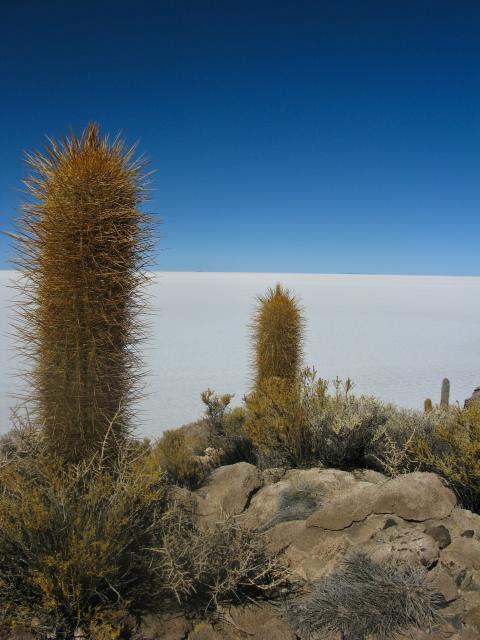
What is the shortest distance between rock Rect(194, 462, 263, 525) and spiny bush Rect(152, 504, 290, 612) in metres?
0.80

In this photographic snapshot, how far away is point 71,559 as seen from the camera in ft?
7.86

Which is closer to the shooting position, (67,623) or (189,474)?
(67,623)

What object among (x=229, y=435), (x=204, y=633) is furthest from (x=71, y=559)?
(x=229, y=435)

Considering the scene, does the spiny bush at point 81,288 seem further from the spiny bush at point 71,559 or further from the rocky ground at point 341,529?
the rocky ground at point 341,529

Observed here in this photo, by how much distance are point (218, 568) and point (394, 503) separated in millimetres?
1408

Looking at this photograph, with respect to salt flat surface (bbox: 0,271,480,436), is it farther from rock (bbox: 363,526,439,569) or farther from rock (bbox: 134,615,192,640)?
rock (bbox: 363,526,439,569)

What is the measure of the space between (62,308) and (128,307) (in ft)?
1.64

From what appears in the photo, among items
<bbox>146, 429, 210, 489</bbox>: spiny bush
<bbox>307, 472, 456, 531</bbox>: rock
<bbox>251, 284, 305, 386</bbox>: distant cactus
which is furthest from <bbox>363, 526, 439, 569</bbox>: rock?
<bbox>251, 284, 305, 386</bbox>: distant cactus

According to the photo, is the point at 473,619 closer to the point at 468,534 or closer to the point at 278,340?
the point at 468,534

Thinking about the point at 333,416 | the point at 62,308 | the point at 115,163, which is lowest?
the point at 333,416

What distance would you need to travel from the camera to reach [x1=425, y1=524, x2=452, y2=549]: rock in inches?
123

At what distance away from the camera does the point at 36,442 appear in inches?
145

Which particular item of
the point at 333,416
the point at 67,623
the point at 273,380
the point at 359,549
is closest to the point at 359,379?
the point at 273,380

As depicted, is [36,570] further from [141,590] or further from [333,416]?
[333,416]
